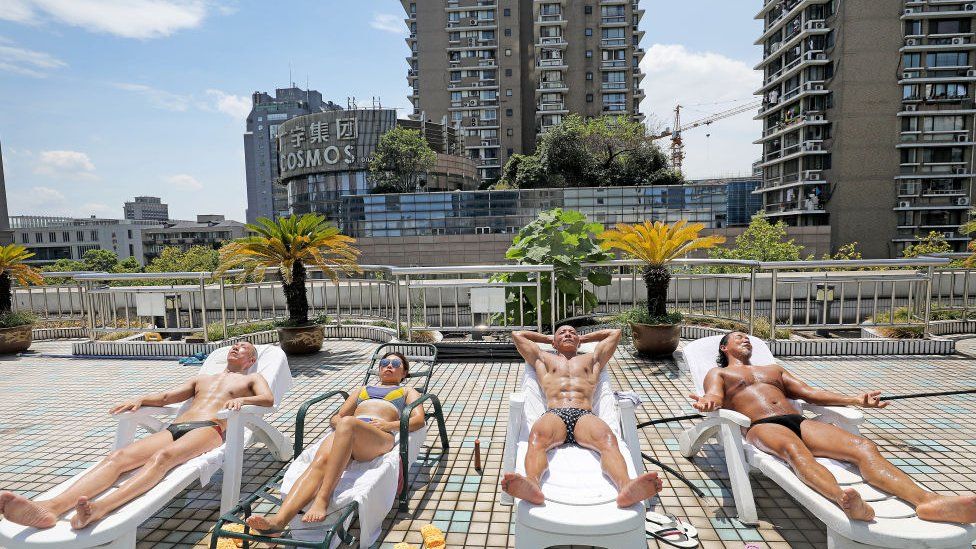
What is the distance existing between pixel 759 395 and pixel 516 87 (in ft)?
183

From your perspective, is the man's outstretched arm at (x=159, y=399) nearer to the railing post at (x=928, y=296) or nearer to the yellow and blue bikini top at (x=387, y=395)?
the yellow and blue bikini top at (x=387, y=395)

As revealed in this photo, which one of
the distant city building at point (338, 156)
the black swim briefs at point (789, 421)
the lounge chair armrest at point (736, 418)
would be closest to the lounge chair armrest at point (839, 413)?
the black swim briefs at point (789, 421)

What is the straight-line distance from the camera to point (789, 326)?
7258 mm

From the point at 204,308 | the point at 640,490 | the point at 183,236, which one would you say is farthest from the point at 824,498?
the point at 183,236

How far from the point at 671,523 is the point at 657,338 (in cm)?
402

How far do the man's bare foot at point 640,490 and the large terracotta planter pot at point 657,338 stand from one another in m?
4.49

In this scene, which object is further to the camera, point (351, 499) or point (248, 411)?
point (248, 411)

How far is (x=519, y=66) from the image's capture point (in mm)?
54562

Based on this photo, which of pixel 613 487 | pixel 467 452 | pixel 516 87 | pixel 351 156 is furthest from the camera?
pixel 516 87

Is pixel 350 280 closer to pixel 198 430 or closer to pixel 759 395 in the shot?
pixel 198 430

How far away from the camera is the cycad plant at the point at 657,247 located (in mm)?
6715

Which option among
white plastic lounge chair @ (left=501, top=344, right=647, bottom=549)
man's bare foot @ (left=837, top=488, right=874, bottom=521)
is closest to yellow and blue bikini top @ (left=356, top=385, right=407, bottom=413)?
white plastic lounge chair @ (left=501, top=344, right=647, bottom=549)

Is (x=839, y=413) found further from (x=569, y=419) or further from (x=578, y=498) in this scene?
(x=578, y=498)

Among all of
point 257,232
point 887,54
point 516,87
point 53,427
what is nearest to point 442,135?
point 516,87
